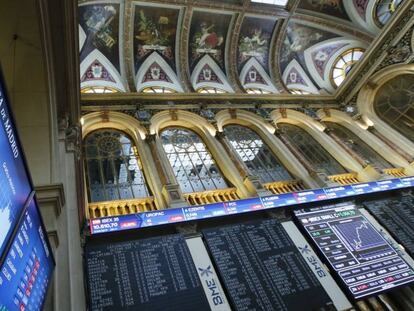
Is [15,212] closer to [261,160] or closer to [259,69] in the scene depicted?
[261,160]

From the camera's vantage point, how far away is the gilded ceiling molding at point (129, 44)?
566 inches

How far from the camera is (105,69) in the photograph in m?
14.7

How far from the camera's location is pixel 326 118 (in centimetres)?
1573

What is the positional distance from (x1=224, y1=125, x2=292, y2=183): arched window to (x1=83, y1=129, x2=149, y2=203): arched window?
3.75m

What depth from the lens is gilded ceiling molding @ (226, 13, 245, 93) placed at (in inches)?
642

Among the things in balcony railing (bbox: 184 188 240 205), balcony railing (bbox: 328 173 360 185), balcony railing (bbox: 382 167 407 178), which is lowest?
balcony railing (bbox: 382 167 407 178)

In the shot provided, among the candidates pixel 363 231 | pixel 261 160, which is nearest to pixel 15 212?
pixel 363 231

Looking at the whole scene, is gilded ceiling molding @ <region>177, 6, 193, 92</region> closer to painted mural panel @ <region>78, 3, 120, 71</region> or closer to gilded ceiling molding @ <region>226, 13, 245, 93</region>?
gilded ceiling molding @ <region>226, 13, 245, 93</region>

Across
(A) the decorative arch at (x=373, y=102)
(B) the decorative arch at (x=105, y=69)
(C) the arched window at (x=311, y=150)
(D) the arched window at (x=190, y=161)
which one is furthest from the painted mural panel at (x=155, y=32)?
(A) the decorative arch at (x=373, y=102)

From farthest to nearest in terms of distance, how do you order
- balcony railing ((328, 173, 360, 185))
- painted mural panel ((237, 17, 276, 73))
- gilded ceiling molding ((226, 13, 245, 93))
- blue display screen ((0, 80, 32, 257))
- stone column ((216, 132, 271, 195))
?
painted mural panel ((237, 17, 276, 73)) < gilded ceiling molding ((226, 13, 245, 93)) < balcony railing ((328, 173, 360, 185)) < stone column ((216, 132, 271, 195)) < blue display screen ((0, 80, 32, 257))

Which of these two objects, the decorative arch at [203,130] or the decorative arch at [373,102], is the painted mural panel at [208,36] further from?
the decorative arch at [373,102]

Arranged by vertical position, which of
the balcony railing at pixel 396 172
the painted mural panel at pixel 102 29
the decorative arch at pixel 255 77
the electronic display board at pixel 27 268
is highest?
the painted mural panel at pixel 102 29

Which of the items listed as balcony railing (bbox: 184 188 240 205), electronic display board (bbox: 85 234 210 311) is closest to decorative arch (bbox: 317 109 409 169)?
balcony railing (bbox: 184 188 240 205)

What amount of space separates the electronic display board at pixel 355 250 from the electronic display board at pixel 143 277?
3411mm
